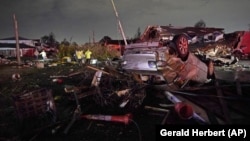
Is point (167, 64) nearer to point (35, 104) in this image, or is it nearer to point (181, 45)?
point (181, 45)

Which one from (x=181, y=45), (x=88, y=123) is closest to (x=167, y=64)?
(x=181, y=45)

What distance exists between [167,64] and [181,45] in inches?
23.6

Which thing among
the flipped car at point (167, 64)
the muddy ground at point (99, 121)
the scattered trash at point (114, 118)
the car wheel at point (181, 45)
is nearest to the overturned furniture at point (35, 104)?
the muddy ground at point (99, 121)

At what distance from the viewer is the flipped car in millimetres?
7629

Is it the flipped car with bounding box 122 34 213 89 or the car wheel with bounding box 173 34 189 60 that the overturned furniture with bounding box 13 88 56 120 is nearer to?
the flipped car with bounding box 122 34 213 89

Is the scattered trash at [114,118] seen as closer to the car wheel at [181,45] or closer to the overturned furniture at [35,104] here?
the overturned furniture at [35,104]

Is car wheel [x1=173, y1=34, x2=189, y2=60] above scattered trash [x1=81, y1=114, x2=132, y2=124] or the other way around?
above

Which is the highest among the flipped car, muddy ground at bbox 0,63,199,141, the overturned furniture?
the flipped car

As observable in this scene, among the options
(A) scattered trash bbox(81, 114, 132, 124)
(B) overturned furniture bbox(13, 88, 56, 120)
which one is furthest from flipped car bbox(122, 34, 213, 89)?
(B) overturned furniture bbox(13, 88, 56, 120)

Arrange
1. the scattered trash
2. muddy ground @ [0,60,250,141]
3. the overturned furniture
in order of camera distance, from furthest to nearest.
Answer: the overturned furniture, the scattered trash, muddy ground @ [0,60,250,141]

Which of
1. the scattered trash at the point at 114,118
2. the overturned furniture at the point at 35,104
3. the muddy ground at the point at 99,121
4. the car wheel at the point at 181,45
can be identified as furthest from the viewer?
the car wheel at the point at 181,45

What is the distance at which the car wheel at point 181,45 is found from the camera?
25.0ft

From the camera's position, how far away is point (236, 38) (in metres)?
24.8

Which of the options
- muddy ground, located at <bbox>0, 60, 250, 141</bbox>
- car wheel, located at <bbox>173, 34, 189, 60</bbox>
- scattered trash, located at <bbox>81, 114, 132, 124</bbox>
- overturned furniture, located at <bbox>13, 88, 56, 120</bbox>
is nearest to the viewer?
muddy ground, located at <bbox>0, 60, 250, 141</bbox>
